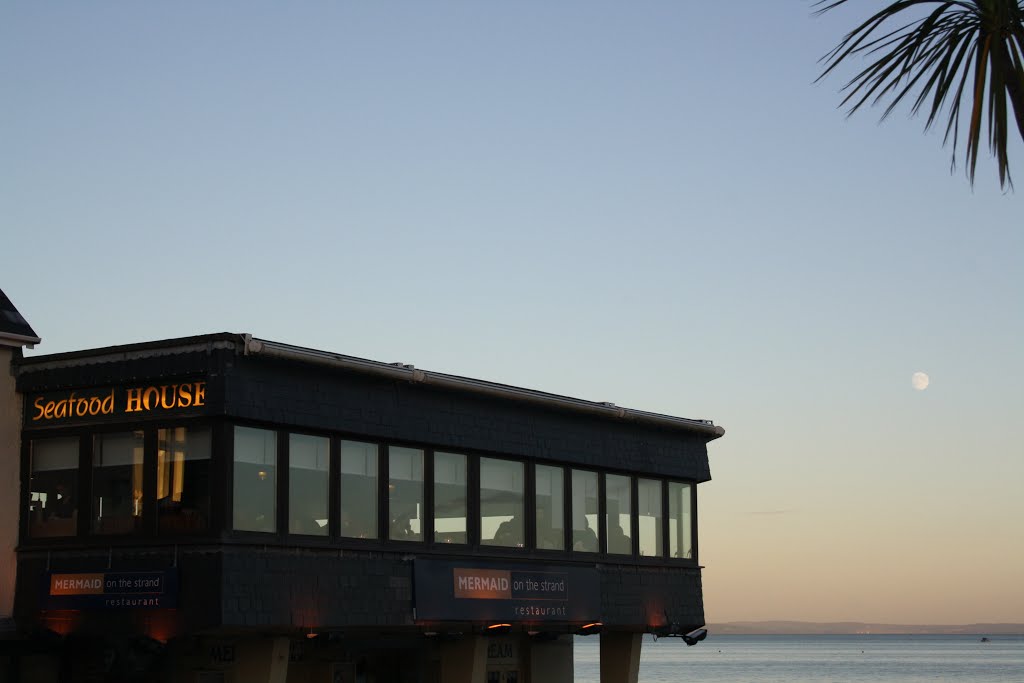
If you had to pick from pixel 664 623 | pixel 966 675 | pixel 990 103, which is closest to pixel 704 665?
pixel 966 675

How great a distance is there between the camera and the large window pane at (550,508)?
2839 centimetres

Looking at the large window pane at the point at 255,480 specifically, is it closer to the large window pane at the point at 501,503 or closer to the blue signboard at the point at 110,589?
the blue signboard at the point at 110,589

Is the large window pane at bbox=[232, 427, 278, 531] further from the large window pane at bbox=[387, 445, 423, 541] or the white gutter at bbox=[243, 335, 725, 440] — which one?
the large window pane at bbox=[387, 445, 423, 541]

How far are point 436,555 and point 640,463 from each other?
6.56 meters

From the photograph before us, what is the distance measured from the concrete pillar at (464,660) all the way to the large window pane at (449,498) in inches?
81.4

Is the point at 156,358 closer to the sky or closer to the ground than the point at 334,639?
closer to the sky

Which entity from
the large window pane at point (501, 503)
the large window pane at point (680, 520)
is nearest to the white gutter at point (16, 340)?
the large window pane at point (501, 503)

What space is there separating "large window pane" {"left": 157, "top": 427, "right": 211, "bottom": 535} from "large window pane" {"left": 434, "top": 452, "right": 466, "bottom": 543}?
4.96m

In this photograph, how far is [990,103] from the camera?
13812 millimetres

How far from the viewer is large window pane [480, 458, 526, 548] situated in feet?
89.1

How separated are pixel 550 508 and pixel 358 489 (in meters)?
5.39

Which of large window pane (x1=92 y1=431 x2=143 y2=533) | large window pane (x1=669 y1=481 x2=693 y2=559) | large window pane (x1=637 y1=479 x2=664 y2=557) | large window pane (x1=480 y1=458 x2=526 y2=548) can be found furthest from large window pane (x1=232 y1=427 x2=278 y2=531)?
large window pane (x1=669 y1=481 x2=693 y2=559)

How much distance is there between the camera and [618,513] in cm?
3045

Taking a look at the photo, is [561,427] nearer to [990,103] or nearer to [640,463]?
[640,463]
